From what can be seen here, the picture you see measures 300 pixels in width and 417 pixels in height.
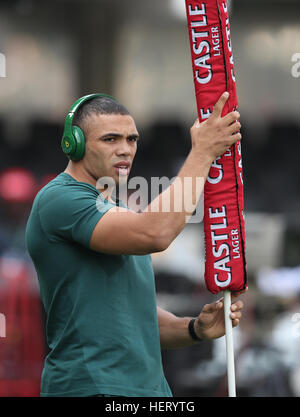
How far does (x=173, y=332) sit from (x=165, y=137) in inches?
276

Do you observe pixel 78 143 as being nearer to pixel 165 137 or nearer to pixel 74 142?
pixel 74 142

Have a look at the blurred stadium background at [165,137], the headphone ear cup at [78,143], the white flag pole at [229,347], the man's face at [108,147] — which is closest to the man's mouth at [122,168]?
the man's face at [108,147]

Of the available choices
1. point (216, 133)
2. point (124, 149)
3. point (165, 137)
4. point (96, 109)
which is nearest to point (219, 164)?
point (216, 133)

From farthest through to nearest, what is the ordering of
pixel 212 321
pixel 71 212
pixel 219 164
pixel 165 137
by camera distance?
pixel 165 137, pixel 212 321, pixel 219 164, pixel 71 212

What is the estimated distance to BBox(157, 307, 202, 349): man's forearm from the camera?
2.03 meters

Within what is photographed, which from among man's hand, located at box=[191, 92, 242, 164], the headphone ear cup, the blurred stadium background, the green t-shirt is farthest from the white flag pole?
the blurred stadium background

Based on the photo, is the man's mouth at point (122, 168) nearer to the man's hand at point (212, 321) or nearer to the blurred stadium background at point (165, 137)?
the man's hand at point (212, 321)

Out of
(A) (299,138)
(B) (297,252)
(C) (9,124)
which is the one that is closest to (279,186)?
(A) (299,138)

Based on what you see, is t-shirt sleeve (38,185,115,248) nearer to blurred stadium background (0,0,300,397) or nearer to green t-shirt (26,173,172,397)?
green t-shirt (26,173,172,397)

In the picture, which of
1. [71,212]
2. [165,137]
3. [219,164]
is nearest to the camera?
[71,212]

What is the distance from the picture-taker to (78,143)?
178 centimetres

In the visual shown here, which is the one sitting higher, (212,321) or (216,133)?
(216,133)

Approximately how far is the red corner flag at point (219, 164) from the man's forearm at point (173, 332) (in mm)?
258

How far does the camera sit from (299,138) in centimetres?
913
